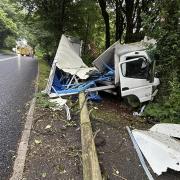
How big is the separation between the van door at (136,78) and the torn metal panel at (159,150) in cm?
315

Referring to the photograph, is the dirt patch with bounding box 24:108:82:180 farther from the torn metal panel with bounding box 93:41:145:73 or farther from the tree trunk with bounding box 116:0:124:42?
the tree trunk with bounding box 116:0:124:42

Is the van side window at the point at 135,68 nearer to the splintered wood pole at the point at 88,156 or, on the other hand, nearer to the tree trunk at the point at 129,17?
the splintered wood pole at the point at 88,156

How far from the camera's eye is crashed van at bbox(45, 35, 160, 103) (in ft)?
31.8

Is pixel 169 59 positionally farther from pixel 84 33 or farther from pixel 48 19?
pixel 84 33

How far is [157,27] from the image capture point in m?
9.59

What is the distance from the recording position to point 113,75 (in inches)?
436

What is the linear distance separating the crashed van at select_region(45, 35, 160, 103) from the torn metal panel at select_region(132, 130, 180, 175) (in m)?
3.27

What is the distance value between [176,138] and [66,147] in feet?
7.68

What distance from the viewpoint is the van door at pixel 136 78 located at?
378 inches

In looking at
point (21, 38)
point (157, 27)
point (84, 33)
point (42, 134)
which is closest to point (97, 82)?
point (157, 27)

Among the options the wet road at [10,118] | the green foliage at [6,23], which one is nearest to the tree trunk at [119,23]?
the wet road at [10,118]

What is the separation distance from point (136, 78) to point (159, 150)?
4.50 m

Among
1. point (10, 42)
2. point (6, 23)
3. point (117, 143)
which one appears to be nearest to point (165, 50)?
point (117, 143)

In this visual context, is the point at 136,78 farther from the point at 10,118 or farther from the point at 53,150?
the point at 53,150
